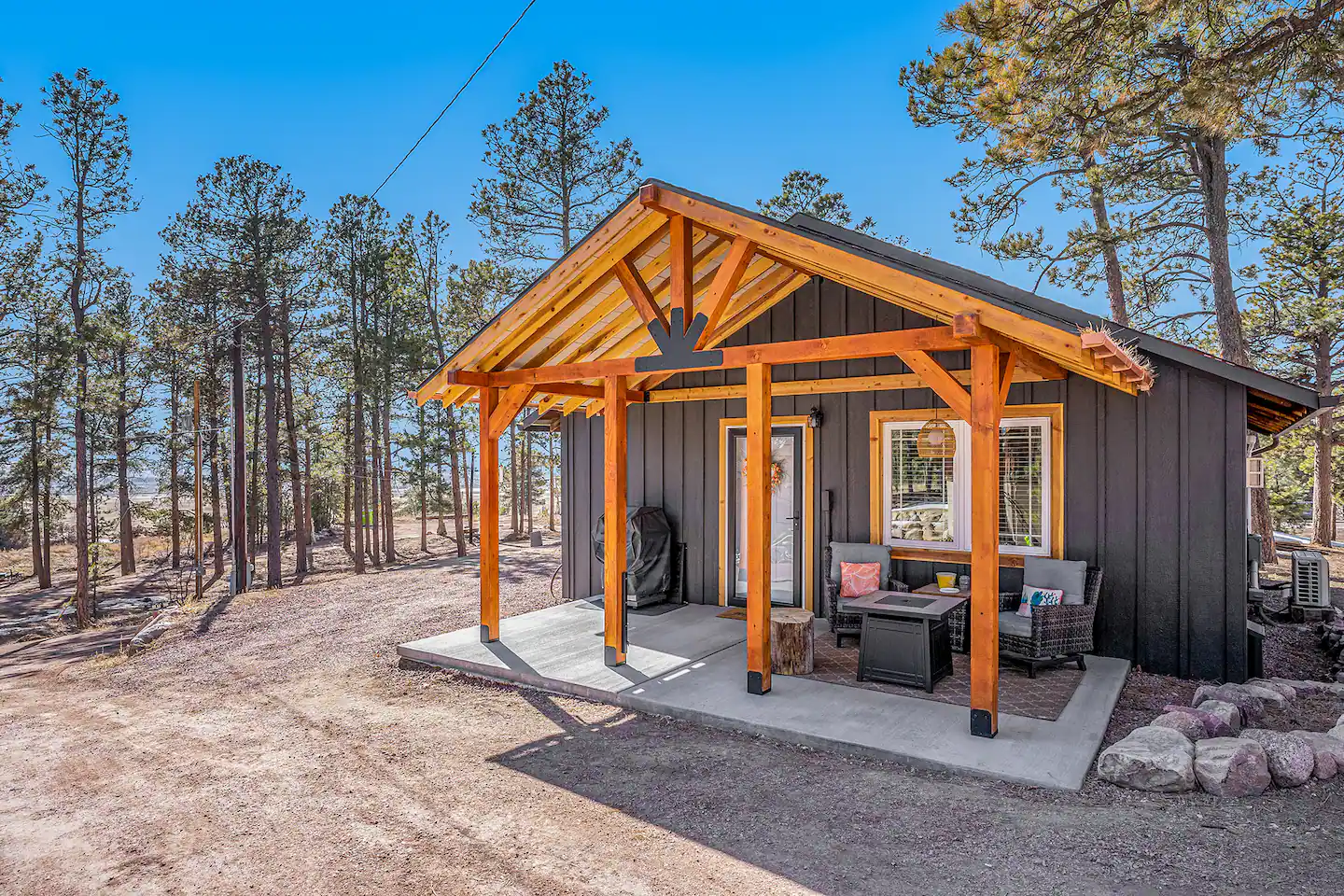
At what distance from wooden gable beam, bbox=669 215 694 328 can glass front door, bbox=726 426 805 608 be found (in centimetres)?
237

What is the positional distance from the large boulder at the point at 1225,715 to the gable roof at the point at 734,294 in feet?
6.40

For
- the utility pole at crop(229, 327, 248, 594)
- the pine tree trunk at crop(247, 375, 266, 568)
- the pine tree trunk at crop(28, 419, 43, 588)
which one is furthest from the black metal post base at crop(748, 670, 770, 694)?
the pine tree trunk at crop(28, 419, 43, 588)

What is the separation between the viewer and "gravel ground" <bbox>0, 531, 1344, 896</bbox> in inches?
115

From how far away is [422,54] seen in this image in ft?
27.3

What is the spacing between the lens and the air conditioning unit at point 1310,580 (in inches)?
296

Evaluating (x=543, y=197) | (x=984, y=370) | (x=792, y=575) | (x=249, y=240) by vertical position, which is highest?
(x=543, y=197)

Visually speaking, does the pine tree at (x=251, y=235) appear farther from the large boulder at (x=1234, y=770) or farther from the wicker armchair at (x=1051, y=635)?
the large boulder at (x=1234, y=770)

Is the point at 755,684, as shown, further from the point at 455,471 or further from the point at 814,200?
the point at 455,471

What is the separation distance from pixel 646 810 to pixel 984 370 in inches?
114

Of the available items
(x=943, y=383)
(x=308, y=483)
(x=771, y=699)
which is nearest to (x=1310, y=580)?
(x=943, y=383)

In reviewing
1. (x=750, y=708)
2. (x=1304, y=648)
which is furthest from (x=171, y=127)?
(x=1304, y=648)

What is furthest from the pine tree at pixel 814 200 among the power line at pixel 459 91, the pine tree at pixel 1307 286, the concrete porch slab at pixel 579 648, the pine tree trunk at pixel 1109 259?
the concrete porch slab at pixel 579 648

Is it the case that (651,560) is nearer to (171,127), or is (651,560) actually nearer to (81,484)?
(81,484)

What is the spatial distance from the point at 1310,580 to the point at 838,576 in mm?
5149
